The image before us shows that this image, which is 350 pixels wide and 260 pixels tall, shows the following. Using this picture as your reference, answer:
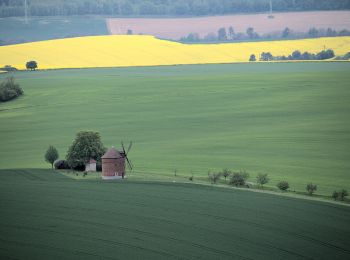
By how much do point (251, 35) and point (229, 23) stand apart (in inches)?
279

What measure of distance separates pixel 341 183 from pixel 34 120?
31390mm

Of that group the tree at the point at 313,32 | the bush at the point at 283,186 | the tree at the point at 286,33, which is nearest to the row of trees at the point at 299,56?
the tree at the point at 313,32

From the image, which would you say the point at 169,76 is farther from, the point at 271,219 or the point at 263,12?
the point at 271,219

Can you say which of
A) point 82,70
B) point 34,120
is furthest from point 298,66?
point 34,120

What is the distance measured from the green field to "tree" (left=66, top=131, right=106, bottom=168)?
248 cm

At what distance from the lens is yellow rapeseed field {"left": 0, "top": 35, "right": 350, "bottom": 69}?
10162 cm

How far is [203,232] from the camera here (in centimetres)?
3406

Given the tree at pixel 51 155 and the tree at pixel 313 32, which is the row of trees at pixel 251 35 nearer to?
the tree at pixel 313 32

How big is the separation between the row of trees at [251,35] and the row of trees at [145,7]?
914cm

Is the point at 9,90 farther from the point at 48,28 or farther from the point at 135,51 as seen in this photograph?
the point at 48,28

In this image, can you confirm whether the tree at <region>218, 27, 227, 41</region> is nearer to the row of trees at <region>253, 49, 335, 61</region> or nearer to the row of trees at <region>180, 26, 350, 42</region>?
the row of trees at <region>180, 26, 350, 42</region>

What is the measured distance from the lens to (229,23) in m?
128

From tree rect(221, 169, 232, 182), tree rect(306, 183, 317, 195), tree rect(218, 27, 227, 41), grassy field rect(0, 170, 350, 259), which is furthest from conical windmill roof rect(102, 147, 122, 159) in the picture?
tree rect(218, 27, 227, 41)

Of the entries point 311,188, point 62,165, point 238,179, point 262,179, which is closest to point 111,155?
point 62,165
